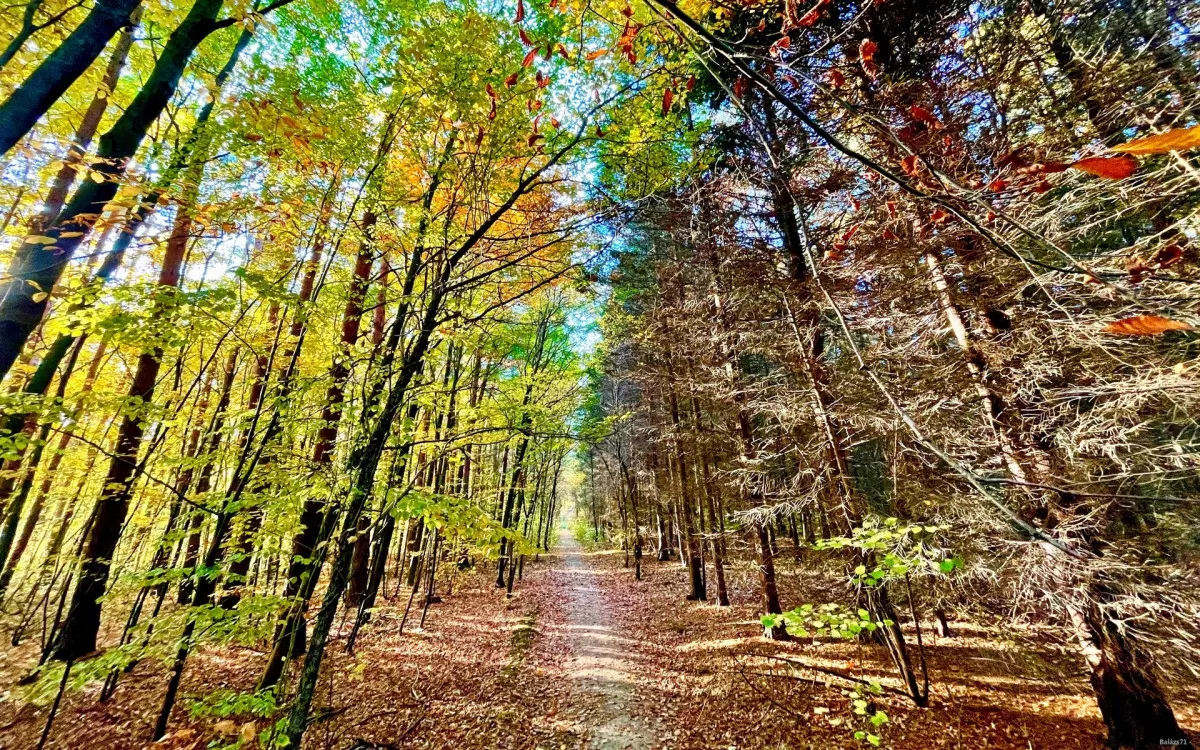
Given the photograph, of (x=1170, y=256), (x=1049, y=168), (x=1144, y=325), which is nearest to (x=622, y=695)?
(x=1170, y=256)

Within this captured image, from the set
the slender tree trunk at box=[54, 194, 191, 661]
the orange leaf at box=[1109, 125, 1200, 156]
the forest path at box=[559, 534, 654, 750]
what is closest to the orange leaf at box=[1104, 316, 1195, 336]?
the orange leaf at box=[1109, 125, 1200, 156]

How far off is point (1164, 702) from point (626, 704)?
607cm

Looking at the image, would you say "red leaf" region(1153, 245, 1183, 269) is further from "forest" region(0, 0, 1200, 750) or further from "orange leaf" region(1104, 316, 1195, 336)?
"orange leaf" region(1104, 316, 1195, 336)

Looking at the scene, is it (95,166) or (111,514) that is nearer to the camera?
(95,166)

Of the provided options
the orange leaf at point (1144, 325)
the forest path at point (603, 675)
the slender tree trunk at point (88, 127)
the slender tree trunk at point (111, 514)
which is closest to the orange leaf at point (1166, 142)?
the orange leaf at point (1144, 325)

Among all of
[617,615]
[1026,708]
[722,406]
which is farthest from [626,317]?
[1026,708]

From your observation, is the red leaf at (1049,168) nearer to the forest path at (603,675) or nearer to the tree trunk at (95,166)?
the tree trunk at (95,166)

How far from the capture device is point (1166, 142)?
2.77ft

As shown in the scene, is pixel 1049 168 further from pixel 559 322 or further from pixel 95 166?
pixel 95 166

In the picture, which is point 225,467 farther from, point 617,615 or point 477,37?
point 617,615

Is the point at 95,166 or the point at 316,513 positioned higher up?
the point at 95,166

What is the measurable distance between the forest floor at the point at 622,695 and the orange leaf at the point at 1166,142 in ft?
16.4

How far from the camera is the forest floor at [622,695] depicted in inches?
211

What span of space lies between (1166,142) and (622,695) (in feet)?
27.2
